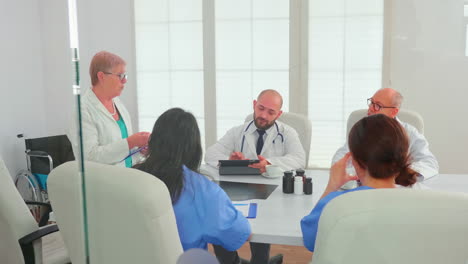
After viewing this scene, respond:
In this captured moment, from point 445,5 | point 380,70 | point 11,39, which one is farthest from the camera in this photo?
point 380,70

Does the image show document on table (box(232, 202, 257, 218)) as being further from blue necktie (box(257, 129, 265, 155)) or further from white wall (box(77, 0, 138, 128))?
white wall (box(77, 0, 138, 128))

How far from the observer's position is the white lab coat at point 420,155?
64cm

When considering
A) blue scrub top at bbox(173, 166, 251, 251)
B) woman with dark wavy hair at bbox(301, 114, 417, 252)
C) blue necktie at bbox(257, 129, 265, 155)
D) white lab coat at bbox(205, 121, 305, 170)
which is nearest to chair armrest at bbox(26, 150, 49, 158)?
blue scrub top at bbox(173, 166, 251, 251)

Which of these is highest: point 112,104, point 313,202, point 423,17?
point 423,17

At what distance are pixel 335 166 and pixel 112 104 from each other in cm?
43

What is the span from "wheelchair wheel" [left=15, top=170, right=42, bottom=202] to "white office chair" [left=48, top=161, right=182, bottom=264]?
28mm

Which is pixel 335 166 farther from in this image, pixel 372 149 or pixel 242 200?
pixel 242 200

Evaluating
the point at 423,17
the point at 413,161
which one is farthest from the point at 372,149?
the point at 423,17

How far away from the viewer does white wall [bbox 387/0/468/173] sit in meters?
0.63

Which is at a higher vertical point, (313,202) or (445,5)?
(445,5)

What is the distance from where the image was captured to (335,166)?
75cm

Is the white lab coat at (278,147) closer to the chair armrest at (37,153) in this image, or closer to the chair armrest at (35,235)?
the chair armrest at (35,235)

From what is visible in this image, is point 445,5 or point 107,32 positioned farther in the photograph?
point 445,5

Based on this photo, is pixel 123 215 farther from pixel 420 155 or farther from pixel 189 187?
pixel 420 155
